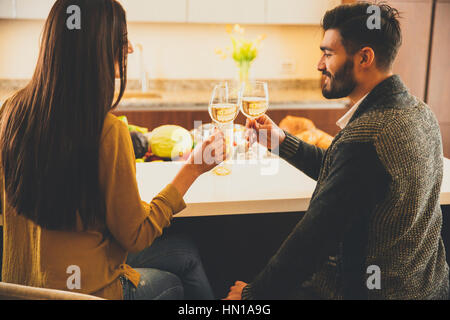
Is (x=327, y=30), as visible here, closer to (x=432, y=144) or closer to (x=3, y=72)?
(x=432, y=144)

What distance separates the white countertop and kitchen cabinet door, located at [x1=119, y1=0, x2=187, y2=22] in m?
2.26

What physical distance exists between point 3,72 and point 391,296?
147 inches

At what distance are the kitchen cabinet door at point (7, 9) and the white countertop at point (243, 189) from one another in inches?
99.1

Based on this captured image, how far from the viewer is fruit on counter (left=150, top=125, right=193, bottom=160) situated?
153cm

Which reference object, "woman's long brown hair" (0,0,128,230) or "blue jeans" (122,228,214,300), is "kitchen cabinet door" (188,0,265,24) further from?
"woman's long brown hair" (0,0,128,230)

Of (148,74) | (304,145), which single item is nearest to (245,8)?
(148,74)

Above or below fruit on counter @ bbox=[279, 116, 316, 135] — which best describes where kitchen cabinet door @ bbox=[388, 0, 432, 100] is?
above

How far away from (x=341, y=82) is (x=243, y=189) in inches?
15.9

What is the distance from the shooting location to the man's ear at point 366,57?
42.8 inches

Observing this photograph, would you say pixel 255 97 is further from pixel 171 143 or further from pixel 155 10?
pixel 155 10

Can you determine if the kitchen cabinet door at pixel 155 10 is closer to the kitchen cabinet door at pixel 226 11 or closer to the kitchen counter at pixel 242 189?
the kitchen cabinet door at pixel 226 11

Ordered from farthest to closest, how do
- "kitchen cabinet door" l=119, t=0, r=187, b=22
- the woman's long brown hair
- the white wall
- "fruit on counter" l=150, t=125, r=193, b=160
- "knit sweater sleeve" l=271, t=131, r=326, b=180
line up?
the white wall
"kitchen cabinet door" l=119, t=0, r=187, b=22
"fruit on counter" l=150, t=125, r=193, b=160
"knit sweater sleeve" l=271, t=131, r=326, b=180
the woman's long brown hair

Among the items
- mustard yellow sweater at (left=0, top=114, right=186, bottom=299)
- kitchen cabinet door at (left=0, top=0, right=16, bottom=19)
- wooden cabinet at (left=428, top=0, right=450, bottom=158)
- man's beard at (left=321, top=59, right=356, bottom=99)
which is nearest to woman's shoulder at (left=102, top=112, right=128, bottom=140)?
mustard yellow sweater at (left=0, top=114, right=186, bottom=299)

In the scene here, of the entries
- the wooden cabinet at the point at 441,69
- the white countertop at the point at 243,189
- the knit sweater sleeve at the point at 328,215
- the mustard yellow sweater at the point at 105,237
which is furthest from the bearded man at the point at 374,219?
the wooden cabinet at the point at 441,69
